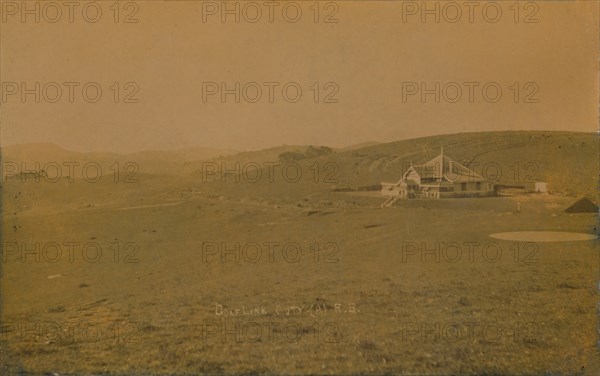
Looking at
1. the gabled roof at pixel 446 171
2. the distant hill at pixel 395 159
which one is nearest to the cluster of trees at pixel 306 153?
the distant hill at pixel 395 159

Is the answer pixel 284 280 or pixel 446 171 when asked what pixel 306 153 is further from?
pixel 446 171

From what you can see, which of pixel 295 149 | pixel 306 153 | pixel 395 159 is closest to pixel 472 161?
pixel 395 159

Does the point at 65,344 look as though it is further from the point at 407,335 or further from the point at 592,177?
the point at 592,177

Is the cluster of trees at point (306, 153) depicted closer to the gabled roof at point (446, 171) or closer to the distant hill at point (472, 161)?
the distant hill at point (472, 161)

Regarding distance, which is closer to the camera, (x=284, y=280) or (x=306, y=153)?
(x=284, y=280)

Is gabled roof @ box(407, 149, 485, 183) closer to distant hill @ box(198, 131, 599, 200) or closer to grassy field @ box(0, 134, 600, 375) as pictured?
distant hill @ box(198, 131, 599, 200)

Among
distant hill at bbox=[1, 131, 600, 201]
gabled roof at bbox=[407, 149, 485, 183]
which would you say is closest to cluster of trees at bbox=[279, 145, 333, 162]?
distant hill at bbox=[1, 131, 600, 201]

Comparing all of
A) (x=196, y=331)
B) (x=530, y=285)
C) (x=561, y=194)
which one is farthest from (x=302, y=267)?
(x=561, y=194)
